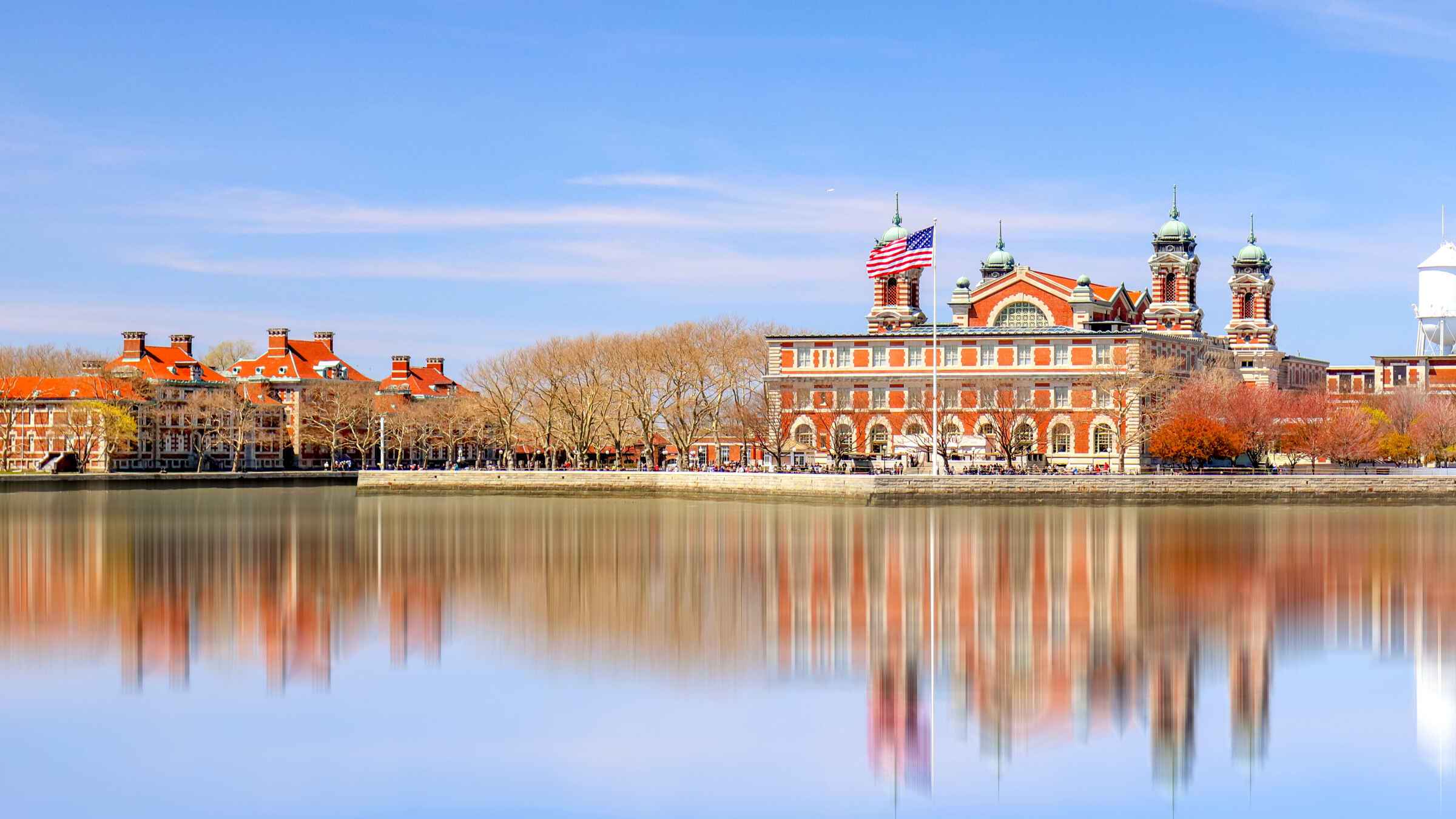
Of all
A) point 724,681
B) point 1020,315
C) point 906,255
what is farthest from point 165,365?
point 724,681

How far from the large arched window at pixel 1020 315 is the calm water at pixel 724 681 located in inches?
2606

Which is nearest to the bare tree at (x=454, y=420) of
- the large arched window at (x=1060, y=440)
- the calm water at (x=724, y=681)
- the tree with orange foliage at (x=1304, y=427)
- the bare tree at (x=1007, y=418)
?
the bare tree at (x=1007, y=418)

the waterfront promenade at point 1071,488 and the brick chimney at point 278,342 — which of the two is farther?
the brick chimney at point 278,342

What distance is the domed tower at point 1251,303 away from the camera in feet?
380

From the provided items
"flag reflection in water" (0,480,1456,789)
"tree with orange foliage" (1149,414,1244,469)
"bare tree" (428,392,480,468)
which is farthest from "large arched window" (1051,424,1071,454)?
"flag reflection in water" (0,480,1456,789)

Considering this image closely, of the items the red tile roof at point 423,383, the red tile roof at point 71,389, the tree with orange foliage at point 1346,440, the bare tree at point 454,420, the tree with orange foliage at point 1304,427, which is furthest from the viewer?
the red tile roof at point 423,383

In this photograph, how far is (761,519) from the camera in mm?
60938

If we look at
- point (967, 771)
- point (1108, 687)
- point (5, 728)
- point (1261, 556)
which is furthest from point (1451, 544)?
point (5, 728)

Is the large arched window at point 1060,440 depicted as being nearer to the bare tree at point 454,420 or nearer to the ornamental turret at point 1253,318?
the ornamental turret at point 1253,318

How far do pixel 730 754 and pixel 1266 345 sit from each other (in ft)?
338

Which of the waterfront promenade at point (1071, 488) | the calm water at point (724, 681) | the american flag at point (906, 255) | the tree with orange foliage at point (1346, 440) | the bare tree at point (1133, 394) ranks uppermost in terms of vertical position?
the american flag at point (906, 255)

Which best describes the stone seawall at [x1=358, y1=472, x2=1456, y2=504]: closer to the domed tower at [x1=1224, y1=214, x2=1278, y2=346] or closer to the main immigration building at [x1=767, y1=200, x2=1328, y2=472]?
the main immigration building at [x1=767, y1=200, x2=1328, y2=472]

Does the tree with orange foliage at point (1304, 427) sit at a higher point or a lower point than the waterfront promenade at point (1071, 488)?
higher

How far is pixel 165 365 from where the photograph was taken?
436ft
